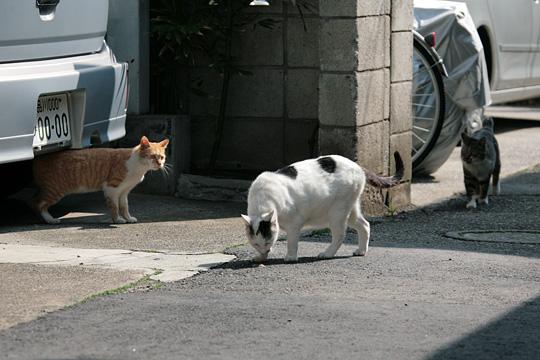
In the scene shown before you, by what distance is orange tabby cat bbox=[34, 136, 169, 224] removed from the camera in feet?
25.1

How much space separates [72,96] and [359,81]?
1951mm

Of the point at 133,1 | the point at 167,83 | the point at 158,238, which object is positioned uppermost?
the point at 133,1

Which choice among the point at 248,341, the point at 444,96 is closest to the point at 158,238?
the point at 248,341

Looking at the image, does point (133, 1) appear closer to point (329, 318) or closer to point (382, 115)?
point (382, 115)

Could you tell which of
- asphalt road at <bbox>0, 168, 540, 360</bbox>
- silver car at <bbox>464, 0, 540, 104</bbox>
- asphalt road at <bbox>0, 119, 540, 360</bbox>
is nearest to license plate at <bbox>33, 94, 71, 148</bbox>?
asphalt road at <bbox>0, 119, 540, 360</bbox>

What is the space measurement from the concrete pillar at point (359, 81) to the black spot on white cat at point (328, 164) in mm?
1441

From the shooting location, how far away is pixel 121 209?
7.77m

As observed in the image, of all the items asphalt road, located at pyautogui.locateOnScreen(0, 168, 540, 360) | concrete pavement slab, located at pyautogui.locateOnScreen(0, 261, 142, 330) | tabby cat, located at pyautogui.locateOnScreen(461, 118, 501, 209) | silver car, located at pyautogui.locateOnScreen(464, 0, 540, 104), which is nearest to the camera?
asphalt road, located at pyautogui.locateOnScreen(0, 168, 540, 360)

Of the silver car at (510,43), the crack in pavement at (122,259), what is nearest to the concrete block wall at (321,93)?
the crack in pavement at (122,259)

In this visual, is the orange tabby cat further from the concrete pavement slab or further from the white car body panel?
the concrete pavement slab

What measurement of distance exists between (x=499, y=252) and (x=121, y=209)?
250 centimetres

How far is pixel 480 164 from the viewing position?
898cm

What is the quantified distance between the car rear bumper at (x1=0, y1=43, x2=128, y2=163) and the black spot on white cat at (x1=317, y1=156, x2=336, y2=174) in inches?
66.7

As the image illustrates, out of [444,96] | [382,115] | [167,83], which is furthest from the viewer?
[444,96]
